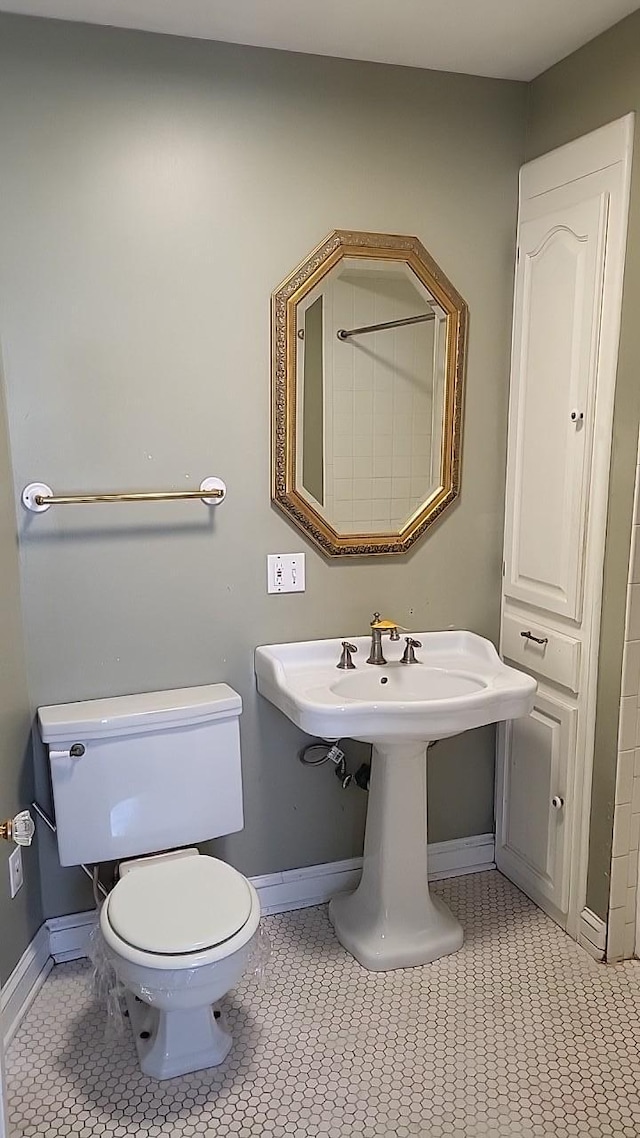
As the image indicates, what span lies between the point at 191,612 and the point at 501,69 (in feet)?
5.75

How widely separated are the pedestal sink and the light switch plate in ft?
0.56

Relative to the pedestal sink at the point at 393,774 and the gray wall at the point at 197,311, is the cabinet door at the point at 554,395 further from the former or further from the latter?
the pedestal sink at the point at 393,774

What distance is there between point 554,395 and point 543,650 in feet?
2.41

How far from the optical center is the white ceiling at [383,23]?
189 centimetres

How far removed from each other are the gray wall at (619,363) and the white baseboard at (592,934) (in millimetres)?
40

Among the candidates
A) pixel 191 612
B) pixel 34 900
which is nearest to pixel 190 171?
pixel 191 612

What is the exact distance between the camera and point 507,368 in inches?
97.7

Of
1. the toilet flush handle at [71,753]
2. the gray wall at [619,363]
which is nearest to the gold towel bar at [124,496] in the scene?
the toilet flush handle at [71,753]

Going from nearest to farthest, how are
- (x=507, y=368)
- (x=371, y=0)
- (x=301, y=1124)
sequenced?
(x=301, y=1124), (x=371, y=0), (x=507, y=368)

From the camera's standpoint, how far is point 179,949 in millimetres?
1698

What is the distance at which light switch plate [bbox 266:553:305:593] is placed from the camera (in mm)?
2332

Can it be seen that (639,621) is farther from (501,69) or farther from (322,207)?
(501,69)

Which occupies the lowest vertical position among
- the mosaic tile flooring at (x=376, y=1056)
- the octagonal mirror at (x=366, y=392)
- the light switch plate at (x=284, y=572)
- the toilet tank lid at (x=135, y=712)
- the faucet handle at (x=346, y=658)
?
the mosaic tile flooring at (x=376, y=1056)

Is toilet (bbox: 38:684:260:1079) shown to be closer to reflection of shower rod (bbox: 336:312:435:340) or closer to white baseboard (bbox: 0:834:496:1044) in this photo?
white baseboard (bbox: 0:834:496:1044)
